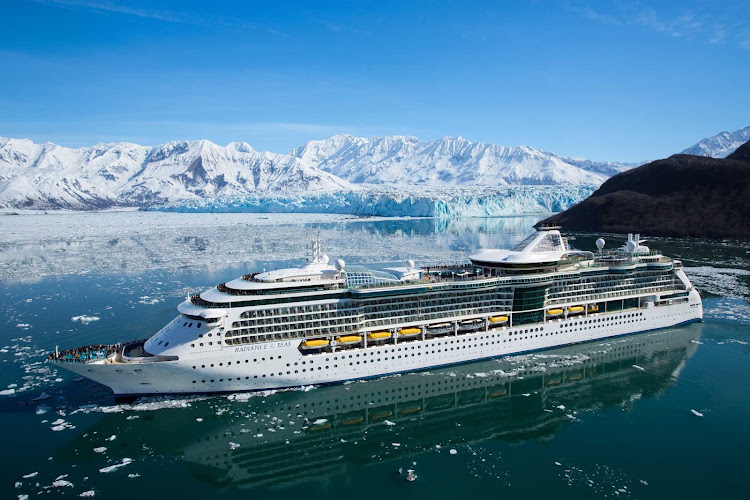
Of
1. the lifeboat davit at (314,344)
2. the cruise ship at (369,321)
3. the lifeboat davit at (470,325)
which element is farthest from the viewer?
the lifeboat davit at (470,325)

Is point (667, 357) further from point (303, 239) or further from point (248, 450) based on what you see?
point (303, 239)

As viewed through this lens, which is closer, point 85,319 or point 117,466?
point 117,466

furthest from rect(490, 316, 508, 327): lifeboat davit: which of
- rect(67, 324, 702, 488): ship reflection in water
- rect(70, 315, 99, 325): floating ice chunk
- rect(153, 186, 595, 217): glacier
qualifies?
rect(153, 186, 595, 217): glacier

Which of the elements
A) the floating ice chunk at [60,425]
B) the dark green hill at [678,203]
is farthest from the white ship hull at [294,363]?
the dark green hill at [678,203]

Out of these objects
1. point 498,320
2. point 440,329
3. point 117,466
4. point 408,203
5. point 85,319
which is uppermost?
point 408,203

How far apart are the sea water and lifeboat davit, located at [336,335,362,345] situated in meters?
1.50

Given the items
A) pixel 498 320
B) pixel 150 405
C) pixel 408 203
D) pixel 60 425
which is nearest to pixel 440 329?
pixel 498 320

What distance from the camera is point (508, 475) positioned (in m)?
13.2

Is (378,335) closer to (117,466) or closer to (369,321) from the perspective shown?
(369,321)

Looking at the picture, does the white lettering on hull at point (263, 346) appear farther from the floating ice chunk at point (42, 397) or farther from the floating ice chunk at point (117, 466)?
the floating ice chunk at point (42, 397)

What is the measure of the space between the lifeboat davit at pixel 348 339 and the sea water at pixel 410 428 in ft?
4.93

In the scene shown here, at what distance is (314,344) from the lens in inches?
689

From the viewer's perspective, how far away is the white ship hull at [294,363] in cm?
1616

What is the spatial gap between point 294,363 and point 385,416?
3449mm
